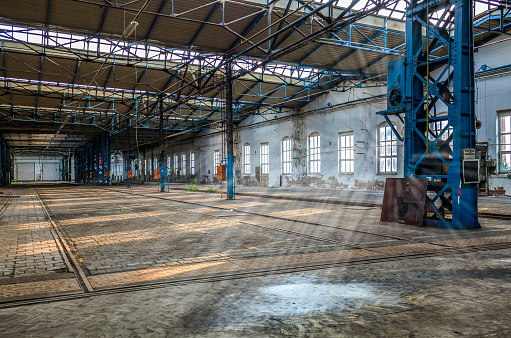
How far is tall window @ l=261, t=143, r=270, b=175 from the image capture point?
3053cm

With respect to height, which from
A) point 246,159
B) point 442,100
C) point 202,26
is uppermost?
point 202,26

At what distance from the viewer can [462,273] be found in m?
4.49

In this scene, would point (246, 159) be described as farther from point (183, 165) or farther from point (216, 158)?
point (183, 165)

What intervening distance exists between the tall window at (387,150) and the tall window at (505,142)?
514cm

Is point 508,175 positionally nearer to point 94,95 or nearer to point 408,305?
point 408,305

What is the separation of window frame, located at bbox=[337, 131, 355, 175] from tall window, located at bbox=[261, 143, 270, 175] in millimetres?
7906

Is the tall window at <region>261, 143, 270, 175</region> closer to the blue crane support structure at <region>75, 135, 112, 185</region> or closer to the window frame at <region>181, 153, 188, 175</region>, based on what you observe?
the window frame at <region>181, 153, 188, 175</region>

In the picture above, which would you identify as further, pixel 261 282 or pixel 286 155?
pixel 286 155

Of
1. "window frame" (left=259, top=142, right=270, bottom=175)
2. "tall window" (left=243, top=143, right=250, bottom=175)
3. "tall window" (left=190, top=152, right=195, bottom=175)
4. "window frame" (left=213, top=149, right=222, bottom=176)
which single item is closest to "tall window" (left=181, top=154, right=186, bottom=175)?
"tall window" (left=190, top=152, right=195, bottom=175)

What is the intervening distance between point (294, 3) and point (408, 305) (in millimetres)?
12831

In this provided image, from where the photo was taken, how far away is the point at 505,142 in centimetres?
1584

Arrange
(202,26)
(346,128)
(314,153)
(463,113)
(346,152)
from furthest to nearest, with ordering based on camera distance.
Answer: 1. (314,153)
2. (346,152)
3. (346,128)
4. (202,26)
5. (463,113)

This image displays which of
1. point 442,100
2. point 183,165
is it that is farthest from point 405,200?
point 183,165

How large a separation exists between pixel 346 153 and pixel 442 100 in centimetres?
1545
